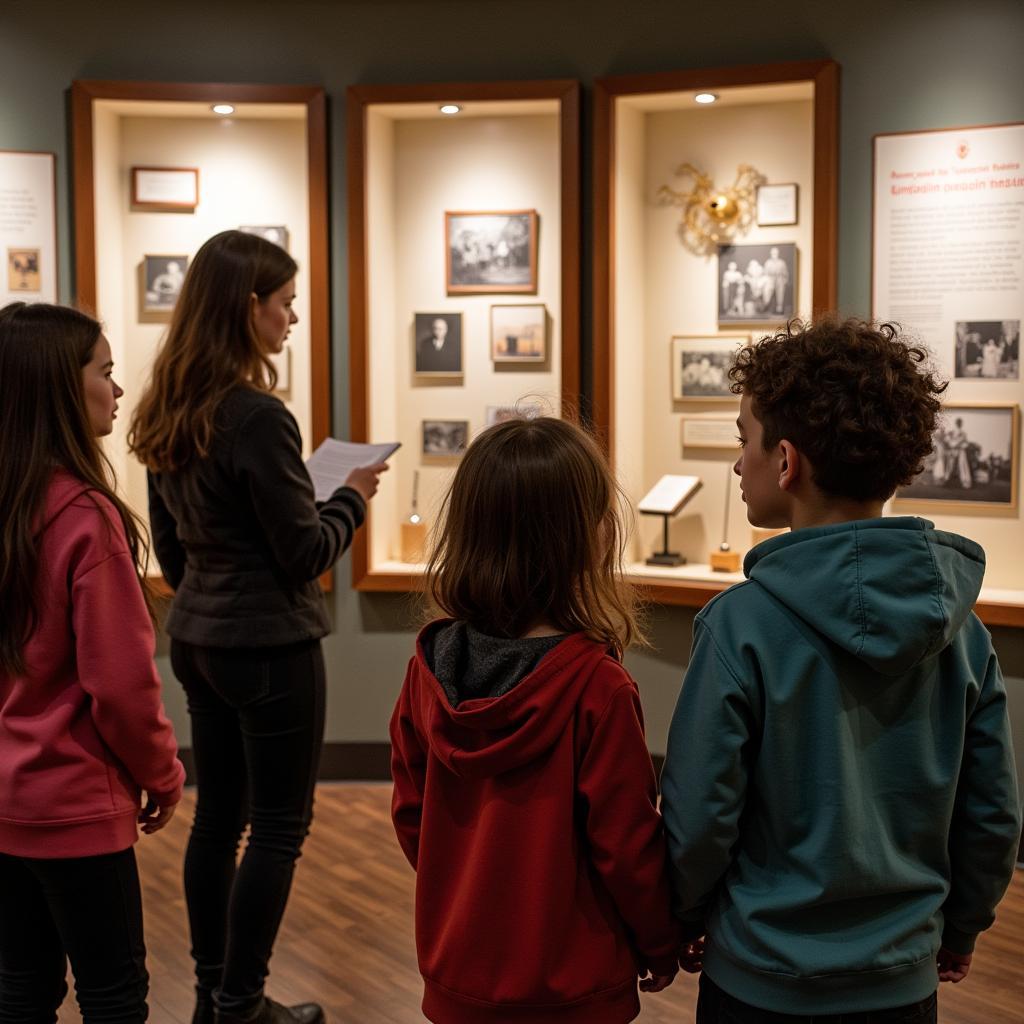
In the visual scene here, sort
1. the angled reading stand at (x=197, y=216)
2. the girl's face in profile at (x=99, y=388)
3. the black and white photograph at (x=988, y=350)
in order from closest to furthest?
1. the girl's face in profile at (x=99, y=388)
2. the black and white photograph at (x=988, y=350)
3. the angled reading stand at (x=197, y=216)

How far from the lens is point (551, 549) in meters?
1.62

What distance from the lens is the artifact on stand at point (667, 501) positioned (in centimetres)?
471

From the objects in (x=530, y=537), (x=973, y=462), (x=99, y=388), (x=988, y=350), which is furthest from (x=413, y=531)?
(x=530, y=537)

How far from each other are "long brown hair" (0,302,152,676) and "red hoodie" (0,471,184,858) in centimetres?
2

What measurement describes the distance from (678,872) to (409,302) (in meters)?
3.73

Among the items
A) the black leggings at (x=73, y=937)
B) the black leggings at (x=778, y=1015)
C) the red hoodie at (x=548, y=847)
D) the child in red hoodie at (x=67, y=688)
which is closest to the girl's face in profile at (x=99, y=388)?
the child in red hoodie at (x=67, y=688)

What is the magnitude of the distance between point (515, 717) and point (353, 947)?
6.82 ft

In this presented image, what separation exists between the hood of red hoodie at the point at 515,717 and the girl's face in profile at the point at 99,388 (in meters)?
0.83

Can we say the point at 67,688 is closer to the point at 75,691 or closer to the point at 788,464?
the point at 75,691

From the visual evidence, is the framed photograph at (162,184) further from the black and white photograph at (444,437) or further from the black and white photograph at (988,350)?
the black and white photograph at (988,350)

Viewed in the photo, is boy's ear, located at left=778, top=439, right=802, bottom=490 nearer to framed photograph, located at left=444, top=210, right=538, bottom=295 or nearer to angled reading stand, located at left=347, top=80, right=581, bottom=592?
angled reading stand, located at left=347, top=80, right=581, bottom=592

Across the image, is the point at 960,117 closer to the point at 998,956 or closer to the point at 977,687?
the point at 998,956

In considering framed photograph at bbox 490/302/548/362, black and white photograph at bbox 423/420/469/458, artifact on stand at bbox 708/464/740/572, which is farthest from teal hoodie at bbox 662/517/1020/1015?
black and white photograph at bbox 423/420/469/458

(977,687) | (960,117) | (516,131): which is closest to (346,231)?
(516,131)
